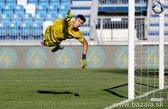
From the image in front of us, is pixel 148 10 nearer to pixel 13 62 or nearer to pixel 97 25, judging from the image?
pixel 97 25

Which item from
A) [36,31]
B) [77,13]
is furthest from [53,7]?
[36,31]

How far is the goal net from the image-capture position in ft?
25.3

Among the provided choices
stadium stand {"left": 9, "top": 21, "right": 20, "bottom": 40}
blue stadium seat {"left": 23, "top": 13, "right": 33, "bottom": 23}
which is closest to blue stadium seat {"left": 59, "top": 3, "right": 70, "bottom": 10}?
blue stadium seat {"left": 23, "top": 13, "right": 33, "bottom": 23}

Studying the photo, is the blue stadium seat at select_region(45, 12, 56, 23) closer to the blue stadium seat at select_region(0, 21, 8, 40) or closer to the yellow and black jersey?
the blue stadium seat at select_region(0, 21, 8, 40)

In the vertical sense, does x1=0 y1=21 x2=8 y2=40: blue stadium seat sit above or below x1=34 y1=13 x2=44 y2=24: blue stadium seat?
below

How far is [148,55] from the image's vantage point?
845 inches

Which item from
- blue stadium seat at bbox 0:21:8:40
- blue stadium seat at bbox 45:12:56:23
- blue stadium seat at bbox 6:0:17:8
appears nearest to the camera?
blue stadium seat at bbox 0:21:8:40

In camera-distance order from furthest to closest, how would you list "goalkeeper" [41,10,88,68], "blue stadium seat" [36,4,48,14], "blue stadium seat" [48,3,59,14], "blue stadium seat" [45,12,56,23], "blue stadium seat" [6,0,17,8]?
"blue stadium seat" [6,0,17,8]
"blue stadium seat" [36,4,48,14]
"blue stadium seat" [48,3,59,14]
"blue stadium seat" [45,12,56,23]
"goalkeeper" [41,10,88,68]

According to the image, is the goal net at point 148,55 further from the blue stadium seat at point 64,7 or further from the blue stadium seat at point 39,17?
the blue stadium seat at point 39,17

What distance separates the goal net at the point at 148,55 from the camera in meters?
7.72

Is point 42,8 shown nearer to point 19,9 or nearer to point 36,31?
point 19,9

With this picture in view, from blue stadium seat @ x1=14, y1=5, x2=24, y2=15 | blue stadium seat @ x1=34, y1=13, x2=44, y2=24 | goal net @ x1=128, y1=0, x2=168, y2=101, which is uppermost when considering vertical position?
blue stadium seat @ x1=14, y1=5, x2=24, y2=15

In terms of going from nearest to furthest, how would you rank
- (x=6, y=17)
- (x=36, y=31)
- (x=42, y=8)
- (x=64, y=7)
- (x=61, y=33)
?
(x=61, y=33) < (x=36, y=31) < (x=6, y=17) < (x=64, y=7) < (x=42, y=8)

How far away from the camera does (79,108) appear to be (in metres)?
6.27
